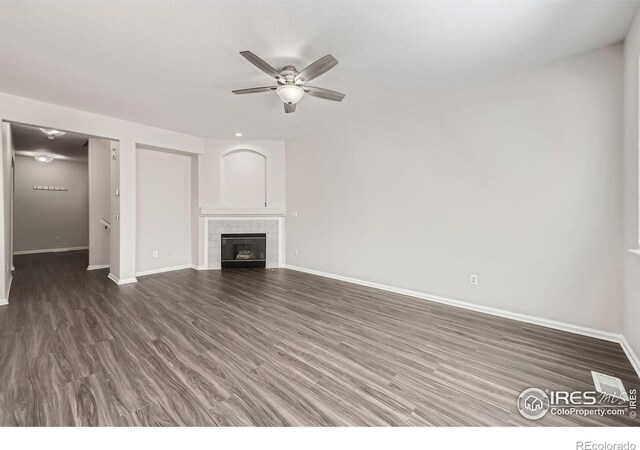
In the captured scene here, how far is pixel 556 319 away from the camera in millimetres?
2676

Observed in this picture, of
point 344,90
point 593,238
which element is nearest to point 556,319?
point 593,238

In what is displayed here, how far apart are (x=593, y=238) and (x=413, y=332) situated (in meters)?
1.90

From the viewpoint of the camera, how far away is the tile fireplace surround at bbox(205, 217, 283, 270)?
5.38 m

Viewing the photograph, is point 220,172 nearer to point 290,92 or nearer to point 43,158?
point 290,92

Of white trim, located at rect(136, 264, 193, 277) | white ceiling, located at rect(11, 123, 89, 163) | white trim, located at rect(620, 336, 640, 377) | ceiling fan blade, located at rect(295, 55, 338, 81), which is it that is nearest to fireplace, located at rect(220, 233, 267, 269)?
white trim, located at rect(136, 264, 193, 277)

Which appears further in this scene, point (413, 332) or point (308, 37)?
point (413, 332)

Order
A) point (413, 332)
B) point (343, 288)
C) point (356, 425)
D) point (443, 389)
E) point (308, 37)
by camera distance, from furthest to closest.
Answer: point (343, 288) → point (413, 332) → point (308, 37) → point (443, 389) → point (356, 425)

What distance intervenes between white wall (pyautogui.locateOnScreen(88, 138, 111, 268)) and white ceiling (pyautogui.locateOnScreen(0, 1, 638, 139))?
7.81 feet

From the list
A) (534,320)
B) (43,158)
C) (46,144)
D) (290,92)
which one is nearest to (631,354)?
(534,320)

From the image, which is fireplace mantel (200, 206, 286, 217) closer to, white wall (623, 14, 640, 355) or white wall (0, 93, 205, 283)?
white wall (0, 93, 205, 283)

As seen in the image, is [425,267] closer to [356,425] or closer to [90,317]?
[356,425]

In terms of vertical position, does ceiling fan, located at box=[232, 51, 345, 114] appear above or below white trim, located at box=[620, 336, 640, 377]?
above

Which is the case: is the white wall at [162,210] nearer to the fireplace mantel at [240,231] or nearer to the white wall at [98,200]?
the fireplace mantel at [240,231]

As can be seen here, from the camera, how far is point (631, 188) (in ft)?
7.07
